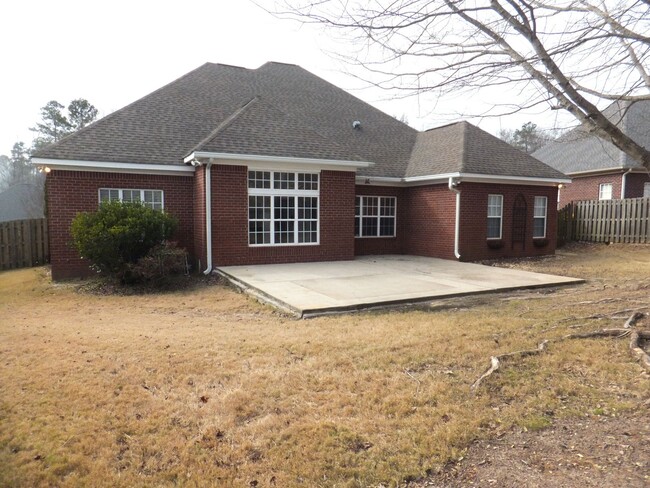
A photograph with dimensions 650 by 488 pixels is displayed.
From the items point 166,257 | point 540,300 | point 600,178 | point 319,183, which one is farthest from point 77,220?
point 600,178

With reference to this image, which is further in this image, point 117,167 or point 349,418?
point 117,167

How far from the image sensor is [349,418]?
372 cm

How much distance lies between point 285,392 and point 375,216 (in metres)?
12.6

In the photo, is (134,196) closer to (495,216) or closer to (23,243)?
(23,243)

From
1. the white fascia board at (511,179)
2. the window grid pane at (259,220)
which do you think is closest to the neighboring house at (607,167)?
the white fascia board at (511,179)

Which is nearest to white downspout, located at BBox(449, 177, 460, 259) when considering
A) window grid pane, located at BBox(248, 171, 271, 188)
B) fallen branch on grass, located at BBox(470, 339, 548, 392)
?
window grid pane, located at BBox(248, 171, 271, 188)

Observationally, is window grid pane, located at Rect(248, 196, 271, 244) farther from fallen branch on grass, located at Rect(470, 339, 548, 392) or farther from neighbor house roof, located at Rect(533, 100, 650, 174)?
neighbor house roof, located at Rect(533, 100, 650, 174)

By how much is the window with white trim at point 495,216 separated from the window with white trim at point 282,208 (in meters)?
6.18

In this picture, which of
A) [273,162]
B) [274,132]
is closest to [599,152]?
[274,132]

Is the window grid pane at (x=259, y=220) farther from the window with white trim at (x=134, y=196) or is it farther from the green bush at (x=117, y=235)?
the window with white trim at (x=134, y=196)

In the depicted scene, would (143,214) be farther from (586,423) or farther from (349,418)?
(586,423)

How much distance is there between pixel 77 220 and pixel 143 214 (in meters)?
1.57

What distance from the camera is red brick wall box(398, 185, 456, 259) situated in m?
15.0

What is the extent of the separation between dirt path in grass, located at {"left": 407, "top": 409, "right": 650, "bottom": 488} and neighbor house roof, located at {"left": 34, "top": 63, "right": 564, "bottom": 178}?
1026 centimetres
